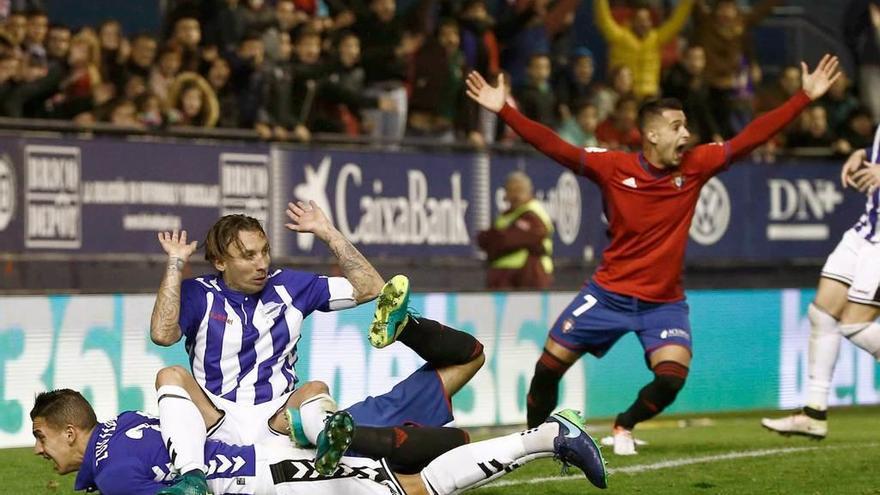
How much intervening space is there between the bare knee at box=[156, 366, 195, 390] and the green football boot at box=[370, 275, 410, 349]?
32.4 inches

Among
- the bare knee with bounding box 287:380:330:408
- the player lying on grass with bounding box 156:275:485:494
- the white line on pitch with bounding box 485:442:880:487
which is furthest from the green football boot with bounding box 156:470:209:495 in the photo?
→ the white line on pitch with bounding box 485:442:880:487

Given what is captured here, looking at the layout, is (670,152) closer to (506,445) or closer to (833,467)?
Result: (833,467)

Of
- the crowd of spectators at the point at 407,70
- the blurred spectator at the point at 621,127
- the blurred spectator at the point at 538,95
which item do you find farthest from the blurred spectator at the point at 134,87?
the blurred spectator at the point at 621,127

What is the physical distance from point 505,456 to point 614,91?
36.4ft

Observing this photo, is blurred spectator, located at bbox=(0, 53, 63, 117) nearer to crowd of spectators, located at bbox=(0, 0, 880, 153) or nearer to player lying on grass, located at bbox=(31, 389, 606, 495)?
crowd of spectators, located at bbox=(0, 0, 880, 153)

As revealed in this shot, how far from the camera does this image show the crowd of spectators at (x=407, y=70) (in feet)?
46.5

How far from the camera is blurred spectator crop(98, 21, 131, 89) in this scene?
14680mm

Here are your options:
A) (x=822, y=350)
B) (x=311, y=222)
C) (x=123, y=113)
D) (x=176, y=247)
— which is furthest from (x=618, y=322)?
(x=123, y=113)

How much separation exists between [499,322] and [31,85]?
418 cm

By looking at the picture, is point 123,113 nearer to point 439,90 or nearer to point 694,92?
point 439,90

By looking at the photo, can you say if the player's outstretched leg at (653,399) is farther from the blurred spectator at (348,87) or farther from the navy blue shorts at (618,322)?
the blurred spectator at (348,87)

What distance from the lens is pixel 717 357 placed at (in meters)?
15.3

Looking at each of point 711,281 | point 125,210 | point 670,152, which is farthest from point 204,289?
point 711,281

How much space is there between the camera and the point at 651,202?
10.4 meters
